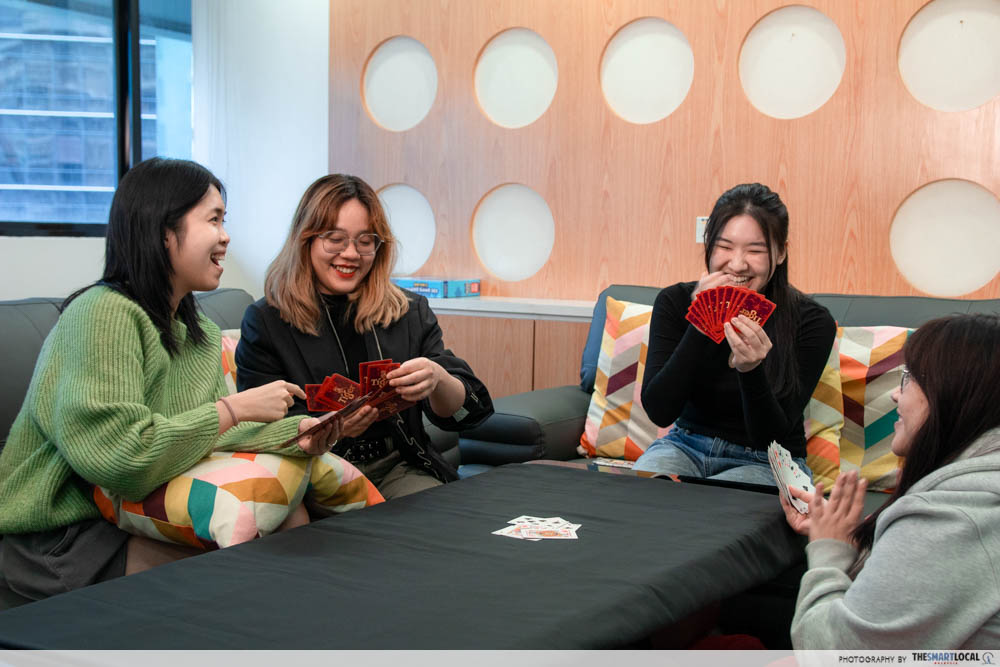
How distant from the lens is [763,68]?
3641mm

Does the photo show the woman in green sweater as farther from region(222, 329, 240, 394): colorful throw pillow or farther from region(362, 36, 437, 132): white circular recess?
region(362, 36, 437, 132): white circular recess

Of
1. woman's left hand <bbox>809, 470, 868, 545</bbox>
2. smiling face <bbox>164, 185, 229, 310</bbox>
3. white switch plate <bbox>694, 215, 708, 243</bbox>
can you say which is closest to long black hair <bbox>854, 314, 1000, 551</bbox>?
woman's left hand <bbox>809, 470, 868, 545</bbox>

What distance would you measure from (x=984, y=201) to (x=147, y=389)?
287 centimetres

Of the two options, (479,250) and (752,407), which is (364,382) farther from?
(479,250)

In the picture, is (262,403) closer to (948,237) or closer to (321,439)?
(321,439)

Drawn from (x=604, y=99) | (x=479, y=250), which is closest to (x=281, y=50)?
(x=479, y=250)

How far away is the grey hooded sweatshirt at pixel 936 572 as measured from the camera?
3.87 feet

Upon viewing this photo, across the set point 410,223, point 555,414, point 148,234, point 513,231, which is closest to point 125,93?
point 410,223

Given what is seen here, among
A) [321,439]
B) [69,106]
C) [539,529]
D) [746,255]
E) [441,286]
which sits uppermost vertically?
[69,106]

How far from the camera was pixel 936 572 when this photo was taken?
1.19 metres

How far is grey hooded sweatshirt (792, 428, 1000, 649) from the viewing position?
1180 mm

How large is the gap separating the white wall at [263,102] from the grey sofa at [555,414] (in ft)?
8.11

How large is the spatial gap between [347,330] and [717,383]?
1007 mm

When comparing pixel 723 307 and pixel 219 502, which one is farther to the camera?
pixel 723 307
